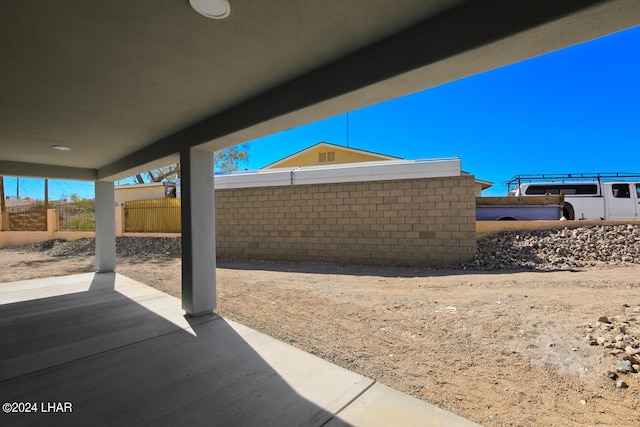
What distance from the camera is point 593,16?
5.37 ft

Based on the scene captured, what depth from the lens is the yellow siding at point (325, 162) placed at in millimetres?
16406

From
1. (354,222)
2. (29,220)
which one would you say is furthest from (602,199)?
(29,220)

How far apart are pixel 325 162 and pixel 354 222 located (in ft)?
27.9

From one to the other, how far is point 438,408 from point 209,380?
1925mm

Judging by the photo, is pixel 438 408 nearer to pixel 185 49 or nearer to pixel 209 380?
pixel 209 380

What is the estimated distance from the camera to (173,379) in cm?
283

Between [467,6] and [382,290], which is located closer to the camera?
[467,6]

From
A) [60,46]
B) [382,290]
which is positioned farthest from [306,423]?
[382,290]

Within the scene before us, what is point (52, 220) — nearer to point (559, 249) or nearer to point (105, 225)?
point (105, 225)

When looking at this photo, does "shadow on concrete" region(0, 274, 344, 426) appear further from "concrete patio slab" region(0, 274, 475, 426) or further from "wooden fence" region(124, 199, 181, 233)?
"wooden fence" region(124, 199, 181, 233)

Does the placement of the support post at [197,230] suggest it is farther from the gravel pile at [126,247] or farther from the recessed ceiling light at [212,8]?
the gravel pile at [126,247]

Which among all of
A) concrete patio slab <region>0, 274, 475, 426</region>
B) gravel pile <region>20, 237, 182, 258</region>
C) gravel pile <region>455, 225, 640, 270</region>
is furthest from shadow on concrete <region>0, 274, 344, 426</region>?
gravel pile <region>20, 237, 182, 258</region>

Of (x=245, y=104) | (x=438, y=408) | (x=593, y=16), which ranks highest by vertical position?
(x=245, y=104)

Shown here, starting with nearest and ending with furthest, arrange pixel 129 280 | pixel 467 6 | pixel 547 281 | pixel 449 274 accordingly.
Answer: pixel 467 6, pixel 547 281, pixel 129 280, pixel 449 274
